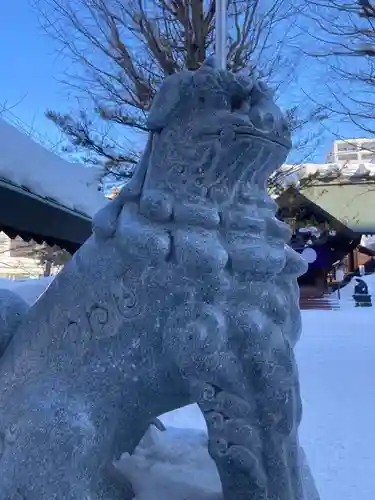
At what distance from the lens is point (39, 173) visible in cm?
250

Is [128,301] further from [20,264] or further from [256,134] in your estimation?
[20,264]

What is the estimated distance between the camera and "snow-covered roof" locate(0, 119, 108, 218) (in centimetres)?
219

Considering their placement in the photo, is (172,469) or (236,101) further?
(172,469)

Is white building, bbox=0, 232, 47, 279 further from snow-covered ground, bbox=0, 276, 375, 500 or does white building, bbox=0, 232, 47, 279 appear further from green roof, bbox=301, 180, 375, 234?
snow-covered ground, bbox=0, 276, 375, 500

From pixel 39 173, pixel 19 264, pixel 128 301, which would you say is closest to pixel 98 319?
pixel 128 301

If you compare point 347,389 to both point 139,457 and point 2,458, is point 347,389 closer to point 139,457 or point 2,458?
point 139,457

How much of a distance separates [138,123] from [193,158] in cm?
482

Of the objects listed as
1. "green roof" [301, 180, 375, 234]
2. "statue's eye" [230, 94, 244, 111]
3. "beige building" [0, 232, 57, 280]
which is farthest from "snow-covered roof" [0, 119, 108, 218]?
"green roof" [301, 180, 375, 234]

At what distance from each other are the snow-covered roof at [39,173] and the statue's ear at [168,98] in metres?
1.41

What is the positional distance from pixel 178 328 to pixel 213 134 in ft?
1.03

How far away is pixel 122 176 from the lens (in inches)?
226

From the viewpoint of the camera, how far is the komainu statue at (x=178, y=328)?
0.75 meters

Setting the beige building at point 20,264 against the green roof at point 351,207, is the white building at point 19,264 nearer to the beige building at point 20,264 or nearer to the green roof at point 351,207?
the beige building at point 20,264

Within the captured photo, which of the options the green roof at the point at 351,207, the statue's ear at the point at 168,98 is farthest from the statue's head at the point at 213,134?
the green roof at the point at 351,207
